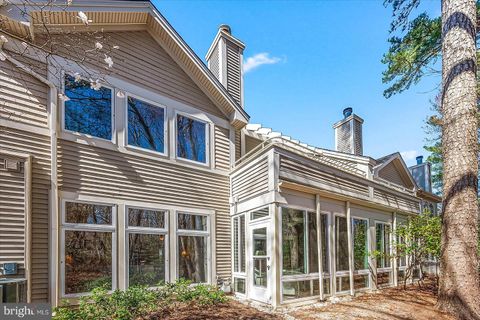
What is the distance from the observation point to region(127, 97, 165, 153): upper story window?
7.73 meters

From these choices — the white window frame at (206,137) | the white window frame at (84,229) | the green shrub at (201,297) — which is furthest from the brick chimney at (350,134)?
the white window frame at (84,229)

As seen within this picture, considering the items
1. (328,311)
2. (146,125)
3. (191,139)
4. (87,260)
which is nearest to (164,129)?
(146,125)

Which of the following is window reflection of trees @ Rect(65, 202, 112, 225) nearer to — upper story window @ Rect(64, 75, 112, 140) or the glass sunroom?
upper story window @ Rect(64, 75, 112, 140)

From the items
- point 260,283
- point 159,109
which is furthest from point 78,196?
point 260,283

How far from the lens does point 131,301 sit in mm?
6203

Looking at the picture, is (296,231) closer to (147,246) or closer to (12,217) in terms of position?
(147,246)

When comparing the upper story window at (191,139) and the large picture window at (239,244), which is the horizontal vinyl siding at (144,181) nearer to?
the large picture window at (239,244)

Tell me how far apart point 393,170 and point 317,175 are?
322 inches

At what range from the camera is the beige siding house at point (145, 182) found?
5938 millimetres

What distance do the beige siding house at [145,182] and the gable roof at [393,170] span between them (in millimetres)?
3191

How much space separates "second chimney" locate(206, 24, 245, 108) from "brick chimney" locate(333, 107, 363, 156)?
6250 millimetres

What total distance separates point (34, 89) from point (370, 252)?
9.69 meters

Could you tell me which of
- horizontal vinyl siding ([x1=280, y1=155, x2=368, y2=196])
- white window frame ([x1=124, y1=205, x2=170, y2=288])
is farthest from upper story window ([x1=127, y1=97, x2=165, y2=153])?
horizontal vinyl siding ([x1=280, y1=155, x2=368, y2=196])

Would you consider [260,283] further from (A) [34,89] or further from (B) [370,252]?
(A) [34,89]
